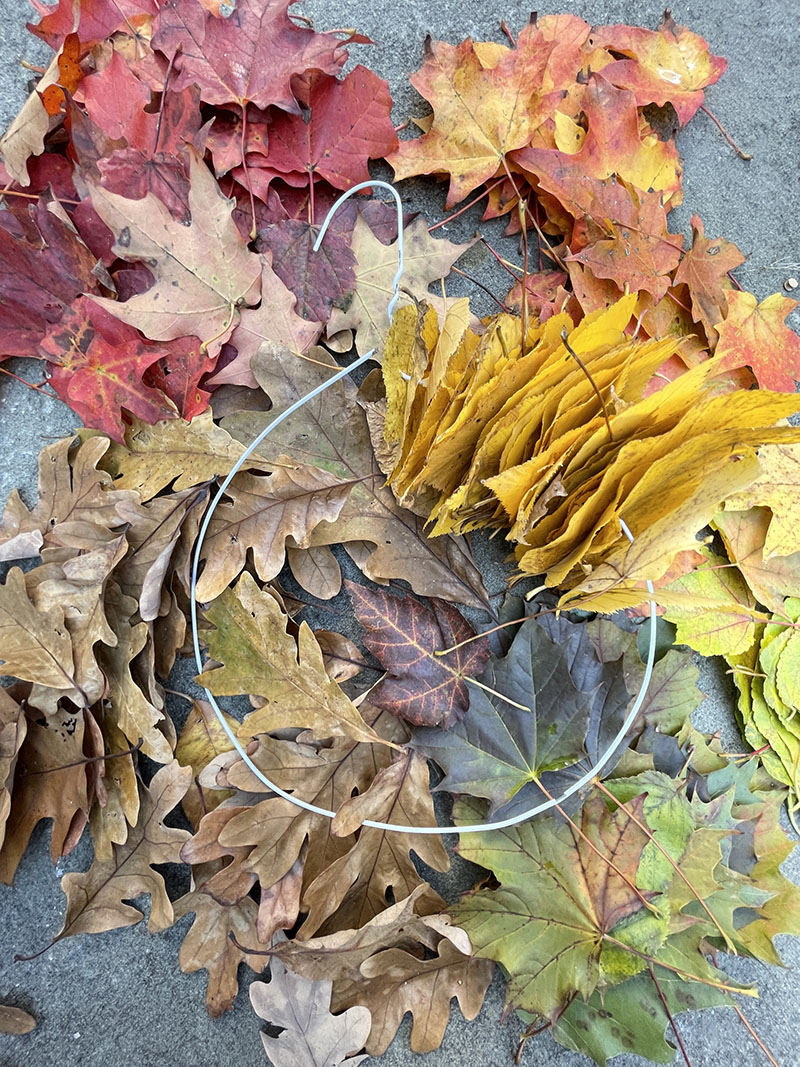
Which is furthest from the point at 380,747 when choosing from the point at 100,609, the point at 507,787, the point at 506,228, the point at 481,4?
the point at 481,4

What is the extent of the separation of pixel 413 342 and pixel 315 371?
0.17m

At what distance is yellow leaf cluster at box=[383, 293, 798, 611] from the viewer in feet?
2.55

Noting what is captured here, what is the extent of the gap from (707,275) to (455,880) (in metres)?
1.01

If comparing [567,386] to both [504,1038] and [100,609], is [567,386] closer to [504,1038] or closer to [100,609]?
[100,609]

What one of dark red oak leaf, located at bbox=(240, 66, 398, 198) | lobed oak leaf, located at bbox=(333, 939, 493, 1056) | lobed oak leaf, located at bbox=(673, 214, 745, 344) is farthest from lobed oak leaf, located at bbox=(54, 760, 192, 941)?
lobed oak leaf, located at bbox=(673, 214, 745, 344)

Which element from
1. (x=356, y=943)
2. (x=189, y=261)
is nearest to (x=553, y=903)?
(x=356, y=943)

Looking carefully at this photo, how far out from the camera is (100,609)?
2.99 ft

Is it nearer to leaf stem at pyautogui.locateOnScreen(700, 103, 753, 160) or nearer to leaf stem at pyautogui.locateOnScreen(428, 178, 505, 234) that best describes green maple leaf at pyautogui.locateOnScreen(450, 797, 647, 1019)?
leaf stem at pyautogui.locateOnScreen(428, 178, 505, 234)

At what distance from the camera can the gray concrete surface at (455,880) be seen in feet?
3.12

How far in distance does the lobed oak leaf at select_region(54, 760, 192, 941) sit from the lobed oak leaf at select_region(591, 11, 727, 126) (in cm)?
127

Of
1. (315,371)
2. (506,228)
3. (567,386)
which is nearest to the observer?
(567,386)

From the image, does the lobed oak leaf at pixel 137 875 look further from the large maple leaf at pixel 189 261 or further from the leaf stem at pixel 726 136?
the leaf stem at pixel 726 136

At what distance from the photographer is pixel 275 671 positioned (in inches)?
35.1

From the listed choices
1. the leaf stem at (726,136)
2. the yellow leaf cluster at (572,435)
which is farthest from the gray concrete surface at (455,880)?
the yellow leaf cluster at (572,435)
